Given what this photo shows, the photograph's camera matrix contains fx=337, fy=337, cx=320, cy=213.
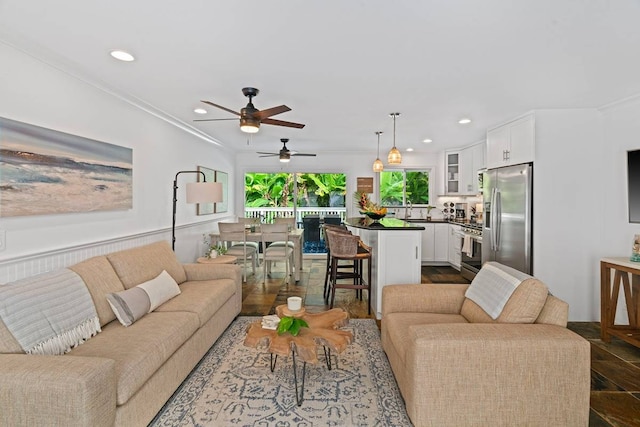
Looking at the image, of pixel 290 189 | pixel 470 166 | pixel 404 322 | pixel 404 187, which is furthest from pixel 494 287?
pixel 290 189

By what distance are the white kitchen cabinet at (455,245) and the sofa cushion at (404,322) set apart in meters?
3.90

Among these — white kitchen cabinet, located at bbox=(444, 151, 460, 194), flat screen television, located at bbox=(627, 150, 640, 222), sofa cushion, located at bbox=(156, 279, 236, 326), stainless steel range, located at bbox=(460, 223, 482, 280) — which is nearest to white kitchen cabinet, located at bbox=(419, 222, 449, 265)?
stainless steel range, located at bbox=(460, 223, 482, 280)

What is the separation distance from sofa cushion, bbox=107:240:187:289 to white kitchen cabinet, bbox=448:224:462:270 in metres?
4.80

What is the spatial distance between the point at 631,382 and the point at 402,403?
1.79 metres

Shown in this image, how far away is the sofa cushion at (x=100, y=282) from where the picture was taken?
234 centimetres

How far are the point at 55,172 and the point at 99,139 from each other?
0.63 meters

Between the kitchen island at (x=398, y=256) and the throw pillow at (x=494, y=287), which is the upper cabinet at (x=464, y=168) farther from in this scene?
the throw pillow at (x=494, y=287)

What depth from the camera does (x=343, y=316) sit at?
258 cm

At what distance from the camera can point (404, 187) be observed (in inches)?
294

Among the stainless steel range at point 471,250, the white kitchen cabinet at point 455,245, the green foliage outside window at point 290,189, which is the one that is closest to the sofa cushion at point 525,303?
the stainless steel range at point 471,250

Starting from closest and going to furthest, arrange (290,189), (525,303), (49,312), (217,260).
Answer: (49,312) < (525,303) < (217,260) < (290,189)

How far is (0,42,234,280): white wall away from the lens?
233 centimetres

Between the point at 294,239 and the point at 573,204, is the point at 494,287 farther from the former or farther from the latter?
the point at 294,239

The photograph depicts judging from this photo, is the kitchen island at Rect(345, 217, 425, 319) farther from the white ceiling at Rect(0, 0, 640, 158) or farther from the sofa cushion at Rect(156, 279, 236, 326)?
the sofa cushion at Rect(156, 279, 236, 326)
